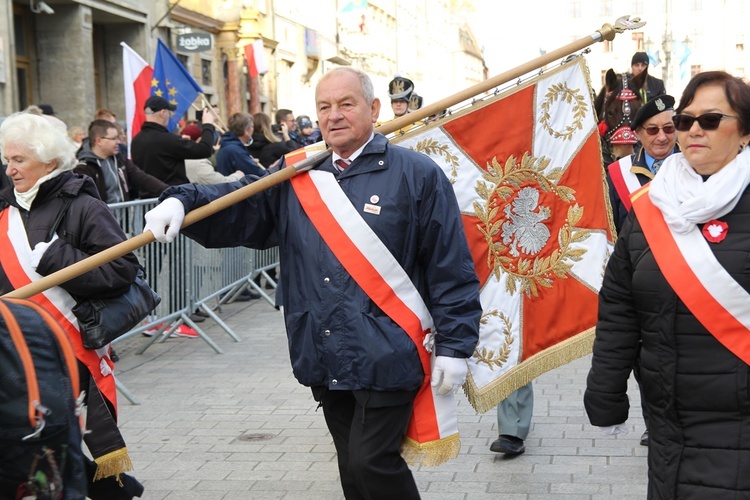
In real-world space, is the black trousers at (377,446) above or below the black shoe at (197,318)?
above

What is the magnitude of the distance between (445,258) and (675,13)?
9968 cm

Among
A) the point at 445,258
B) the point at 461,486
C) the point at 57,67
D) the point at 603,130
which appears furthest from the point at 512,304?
the point at 57,67

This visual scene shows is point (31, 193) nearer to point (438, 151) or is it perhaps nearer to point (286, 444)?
point (438, 151)

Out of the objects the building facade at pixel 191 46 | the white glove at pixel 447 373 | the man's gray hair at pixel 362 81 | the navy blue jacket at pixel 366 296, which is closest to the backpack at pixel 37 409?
the navy blue jacket at pixel 366 296

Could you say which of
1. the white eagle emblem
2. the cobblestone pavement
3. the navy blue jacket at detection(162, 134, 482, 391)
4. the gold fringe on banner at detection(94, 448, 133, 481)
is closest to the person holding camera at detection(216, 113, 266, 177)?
the cobblestone pavement

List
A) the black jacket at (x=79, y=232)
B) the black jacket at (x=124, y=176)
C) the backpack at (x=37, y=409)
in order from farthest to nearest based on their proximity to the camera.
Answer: the black jacket at (x=124, y=176) < the black jacket at (x=79, y=232) < the backpack at (x=37, y=409)

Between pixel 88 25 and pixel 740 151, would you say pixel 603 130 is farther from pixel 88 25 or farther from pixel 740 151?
pixel 88 25

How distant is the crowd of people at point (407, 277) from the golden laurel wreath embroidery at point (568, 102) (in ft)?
2.55

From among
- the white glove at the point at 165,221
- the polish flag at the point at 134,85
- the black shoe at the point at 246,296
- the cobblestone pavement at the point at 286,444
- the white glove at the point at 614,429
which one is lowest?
the cobblestone pavement at the point at 286,444

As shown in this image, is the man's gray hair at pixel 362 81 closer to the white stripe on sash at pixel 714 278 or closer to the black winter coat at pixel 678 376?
the black winter coat at pixel 678 376

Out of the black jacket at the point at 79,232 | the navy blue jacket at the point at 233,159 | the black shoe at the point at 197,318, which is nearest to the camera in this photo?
the black jacket at the point at 79,232

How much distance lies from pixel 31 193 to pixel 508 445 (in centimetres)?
287

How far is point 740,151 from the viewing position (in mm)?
3512

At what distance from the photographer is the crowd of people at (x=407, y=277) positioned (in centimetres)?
338
